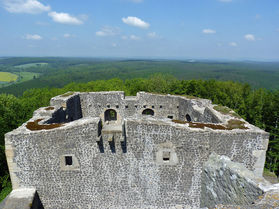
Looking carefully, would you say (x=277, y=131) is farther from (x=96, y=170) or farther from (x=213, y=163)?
(x=96, y=170)

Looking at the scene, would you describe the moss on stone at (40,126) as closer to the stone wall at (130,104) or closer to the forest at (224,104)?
the stone wall at (130,104)

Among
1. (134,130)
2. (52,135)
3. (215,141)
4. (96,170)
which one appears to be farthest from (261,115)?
(52,135)

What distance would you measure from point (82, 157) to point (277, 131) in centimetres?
2007

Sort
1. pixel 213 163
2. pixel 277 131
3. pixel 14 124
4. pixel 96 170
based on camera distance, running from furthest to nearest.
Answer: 1. pixel 14 124
2. pixel 277 131
3. pixel 96 170
4. pixel 213 163

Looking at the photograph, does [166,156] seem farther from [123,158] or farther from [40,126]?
[40,126]

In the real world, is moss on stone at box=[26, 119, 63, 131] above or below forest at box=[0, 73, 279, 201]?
above

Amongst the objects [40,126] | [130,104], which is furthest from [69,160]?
[130,104]

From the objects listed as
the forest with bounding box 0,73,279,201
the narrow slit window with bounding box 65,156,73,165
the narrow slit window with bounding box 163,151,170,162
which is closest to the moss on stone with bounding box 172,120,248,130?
the narrow slit window with bounding box 163,151,170,162

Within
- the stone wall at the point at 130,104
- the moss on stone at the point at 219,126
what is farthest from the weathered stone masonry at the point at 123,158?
the stone wall at the point at 130,104

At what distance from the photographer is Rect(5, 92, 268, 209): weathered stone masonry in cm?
867

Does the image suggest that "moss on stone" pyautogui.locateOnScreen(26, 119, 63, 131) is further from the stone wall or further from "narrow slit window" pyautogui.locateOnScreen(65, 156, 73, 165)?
the stone wall

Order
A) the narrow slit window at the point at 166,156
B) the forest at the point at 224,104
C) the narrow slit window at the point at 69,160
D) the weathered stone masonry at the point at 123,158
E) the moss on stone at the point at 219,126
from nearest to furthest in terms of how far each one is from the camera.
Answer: the weathered stone masonry at the point at 123,158
the narrow slit window at the point at 166,156
the moss on stone at the point at 219,126
the narrow slit window at the point at 69,160
the forest at the point at 224,104

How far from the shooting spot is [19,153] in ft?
28.9

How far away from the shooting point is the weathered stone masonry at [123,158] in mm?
8672
